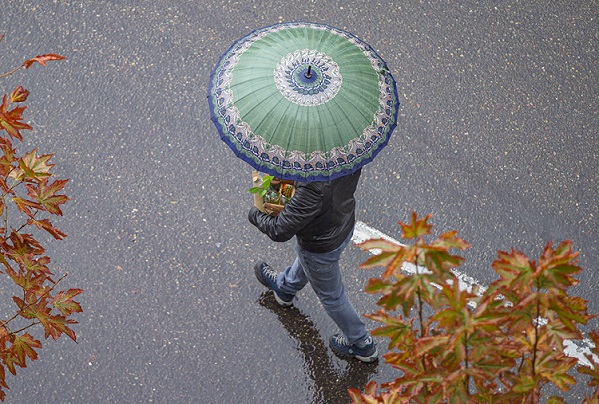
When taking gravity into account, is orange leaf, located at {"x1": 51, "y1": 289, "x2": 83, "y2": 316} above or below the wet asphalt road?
below

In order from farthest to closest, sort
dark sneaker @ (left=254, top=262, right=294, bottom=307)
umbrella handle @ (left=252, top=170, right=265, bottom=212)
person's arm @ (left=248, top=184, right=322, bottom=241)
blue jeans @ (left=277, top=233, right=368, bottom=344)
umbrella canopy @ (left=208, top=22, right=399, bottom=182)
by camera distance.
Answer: dark sneaker @ (left=254, top=262, right=294, bottom=307) < blue jeans @ (left=277, top=233, right=368, bottom=344) < umbrella handle @ (left=252, top=170, right=265, bottom=212) < person's arm @ (left=248, top=184, right=322, bottom=241) < umbrella canopy @ (left=208, top=22, right=399, bottom=182)

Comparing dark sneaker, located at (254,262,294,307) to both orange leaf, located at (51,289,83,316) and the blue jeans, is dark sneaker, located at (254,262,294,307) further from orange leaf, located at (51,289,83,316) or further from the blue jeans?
orange leaf, located at (51,289,83,316)

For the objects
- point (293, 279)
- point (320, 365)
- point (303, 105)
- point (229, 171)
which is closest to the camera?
point (303, 105)

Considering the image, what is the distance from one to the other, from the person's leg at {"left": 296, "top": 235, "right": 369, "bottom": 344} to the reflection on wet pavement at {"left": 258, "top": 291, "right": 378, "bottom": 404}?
25cm

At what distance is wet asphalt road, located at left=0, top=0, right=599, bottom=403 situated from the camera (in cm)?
455

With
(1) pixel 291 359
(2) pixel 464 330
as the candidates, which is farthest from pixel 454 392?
(1) pixel 291 359

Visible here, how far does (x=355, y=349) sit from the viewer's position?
14.7 feet

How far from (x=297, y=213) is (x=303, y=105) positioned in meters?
0.47

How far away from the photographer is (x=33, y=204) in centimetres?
324

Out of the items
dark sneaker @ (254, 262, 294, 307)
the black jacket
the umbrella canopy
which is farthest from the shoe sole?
the umbrella canopy

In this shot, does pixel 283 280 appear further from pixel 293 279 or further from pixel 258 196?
pixel 258 196

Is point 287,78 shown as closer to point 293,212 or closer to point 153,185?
point 293,212

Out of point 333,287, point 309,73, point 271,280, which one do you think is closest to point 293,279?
point 271,280

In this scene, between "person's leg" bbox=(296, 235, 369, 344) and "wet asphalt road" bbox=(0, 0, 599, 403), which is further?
"wet asphalt road" bbox=(0, 0, 599, 403)
